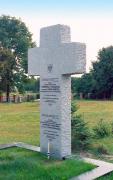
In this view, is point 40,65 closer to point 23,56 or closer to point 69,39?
point 69,39

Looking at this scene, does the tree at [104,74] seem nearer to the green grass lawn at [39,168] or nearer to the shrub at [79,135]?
the shrub at [79,135]

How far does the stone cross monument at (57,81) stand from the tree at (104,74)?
41814 millimetres

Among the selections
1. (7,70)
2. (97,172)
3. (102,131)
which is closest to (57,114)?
(97,172)

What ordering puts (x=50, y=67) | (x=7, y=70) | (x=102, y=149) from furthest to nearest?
(x=7, y=70), (x=102, y=149), (x=50, y=67)

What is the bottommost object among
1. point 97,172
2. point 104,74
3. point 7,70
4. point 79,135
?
point 97,172

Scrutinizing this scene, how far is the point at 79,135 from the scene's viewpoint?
9.98m

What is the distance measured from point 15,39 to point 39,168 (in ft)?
123

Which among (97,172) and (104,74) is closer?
(97,172)

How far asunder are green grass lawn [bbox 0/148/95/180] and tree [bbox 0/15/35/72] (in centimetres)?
3576

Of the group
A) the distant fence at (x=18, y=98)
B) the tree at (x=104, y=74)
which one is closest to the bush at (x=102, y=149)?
the distant fence at (x=18, y=98)

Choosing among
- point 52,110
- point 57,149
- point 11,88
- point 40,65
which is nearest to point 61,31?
point 40,65

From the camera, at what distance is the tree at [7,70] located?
40125mm

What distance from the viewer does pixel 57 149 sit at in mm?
8312

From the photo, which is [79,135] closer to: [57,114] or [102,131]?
[57,114]
